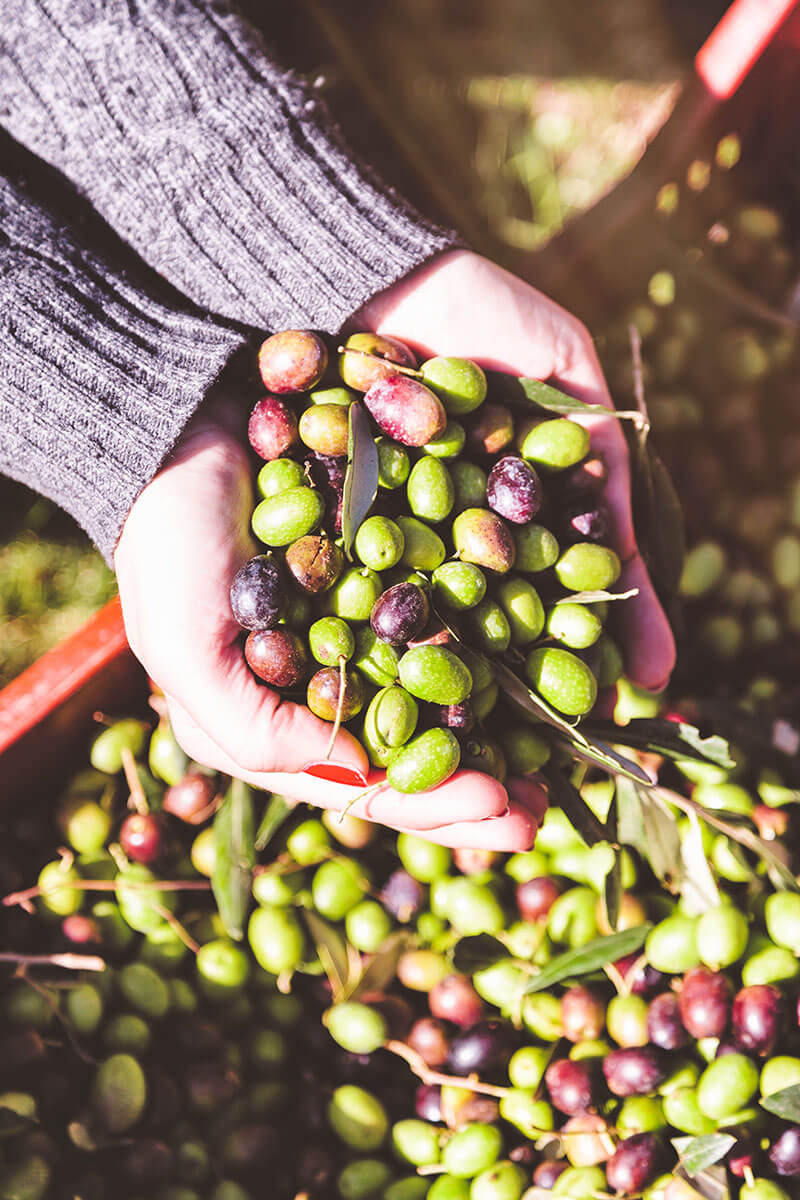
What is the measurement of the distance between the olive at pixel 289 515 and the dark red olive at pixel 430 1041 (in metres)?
1.29

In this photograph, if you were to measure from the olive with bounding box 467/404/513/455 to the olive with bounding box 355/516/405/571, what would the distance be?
382 mm

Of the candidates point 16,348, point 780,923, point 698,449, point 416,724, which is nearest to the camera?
point 416,724

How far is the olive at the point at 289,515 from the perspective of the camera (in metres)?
1.72

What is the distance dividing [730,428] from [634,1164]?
2269 millimetres

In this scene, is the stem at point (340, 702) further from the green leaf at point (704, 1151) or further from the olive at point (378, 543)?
the green leaf at point (704, 1151)

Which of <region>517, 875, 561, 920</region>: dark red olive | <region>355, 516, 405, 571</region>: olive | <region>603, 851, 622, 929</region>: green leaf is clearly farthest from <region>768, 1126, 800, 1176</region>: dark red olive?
<region>355, 516, 405, 571</region>: olive

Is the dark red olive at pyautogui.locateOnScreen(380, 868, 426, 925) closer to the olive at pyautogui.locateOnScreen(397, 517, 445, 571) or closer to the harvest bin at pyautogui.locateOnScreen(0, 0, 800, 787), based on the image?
the harvest bin at pyautogui.locateOnScreen(0, 0, 800, 787)

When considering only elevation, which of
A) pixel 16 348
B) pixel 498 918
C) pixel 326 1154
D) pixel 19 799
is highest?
pixel 16 348

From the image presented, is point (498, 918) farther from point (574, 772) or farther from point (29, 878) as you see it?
point (29, 878)

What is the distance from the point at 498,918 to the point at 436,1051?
0.34 m

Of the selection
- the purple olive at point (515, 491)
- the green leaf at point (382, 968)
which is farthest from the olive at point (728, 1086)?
the purple olive at point (515, 491)

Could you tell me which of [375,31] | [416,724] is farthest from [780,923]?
[375,31]

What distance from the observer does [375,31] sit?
471 centimetres

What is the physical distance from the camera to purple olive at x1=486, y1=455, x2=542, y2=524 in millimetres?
1857
